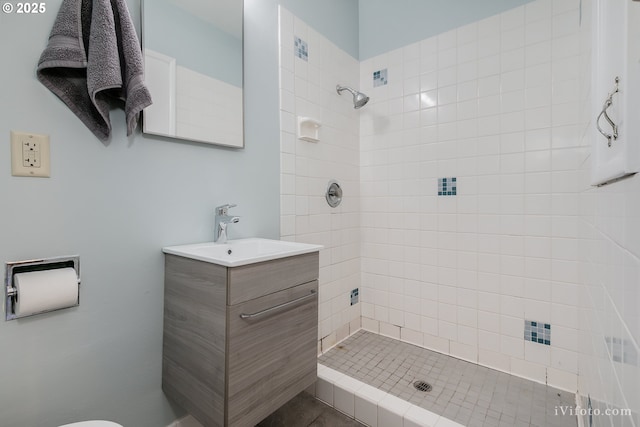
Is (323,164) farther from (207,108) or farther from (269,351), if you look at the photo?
(269,351)

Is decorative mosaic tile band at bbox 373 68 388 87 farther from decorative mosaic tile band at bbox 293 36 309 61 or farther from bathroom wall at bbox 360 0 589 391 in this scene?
decorative mosaic tile band at bbox 293 36 309 61

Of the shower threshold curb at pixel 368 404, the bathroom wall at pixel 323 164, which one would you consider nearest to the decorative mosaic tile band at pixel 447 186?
the bathroom wall at pixel 323 164

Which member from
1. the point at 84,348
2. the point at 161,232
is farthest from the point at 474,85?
the point at 84,348

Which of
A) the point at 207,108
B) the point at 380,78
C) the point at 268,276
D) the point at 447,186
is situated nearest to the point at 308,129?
the point at 207,108

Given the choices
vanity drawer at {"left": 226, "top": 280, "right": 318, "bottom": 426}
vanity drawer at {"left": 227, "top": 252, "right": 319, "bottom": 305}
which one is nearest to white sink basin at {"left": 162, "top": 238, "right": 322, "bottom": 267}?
vanity drawer at {"left": 227, "top": 252, "right": 319, "bottom": 305}

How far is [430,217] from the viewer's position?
2.06 metres

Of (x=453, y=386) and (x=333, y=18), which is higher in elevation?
(x=333, y=18)

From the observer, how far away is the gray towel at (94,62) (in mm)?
943

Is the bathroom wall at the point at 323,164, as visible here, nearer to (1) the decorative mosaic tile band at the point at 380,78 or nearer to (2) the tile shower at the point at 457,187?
(2) the tile shower at the point at 457,187

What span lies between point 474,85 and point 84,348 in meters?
2.39

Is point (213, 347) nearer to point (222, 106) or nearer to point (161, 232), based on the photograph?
point (161, 232)

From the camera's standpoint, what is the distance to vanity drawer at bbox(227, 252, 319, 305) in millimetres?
1027

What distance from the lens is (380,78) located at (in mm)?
2285

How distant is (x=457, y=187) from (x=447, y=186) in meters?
0.06
